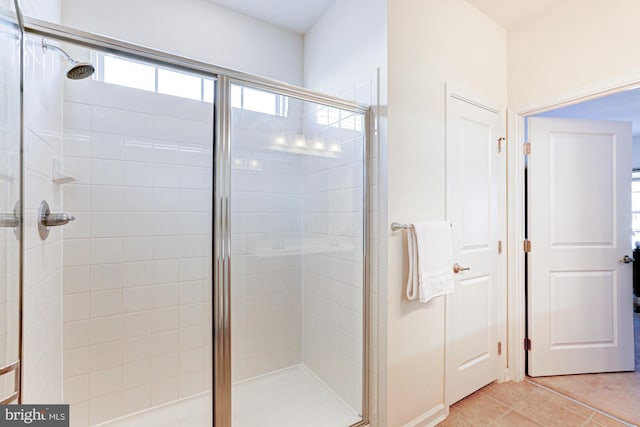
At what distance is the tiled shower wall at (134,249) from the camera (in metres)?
1.57

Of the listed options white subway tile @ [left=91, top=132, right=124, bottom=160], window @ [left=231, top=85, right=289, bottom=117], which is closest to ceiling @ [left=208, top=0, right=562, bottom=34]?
window @ [left=231, top=85, right=289, bottom=117]

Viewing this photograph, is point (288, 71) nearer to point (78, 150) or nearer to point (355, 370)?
point (78, 150)

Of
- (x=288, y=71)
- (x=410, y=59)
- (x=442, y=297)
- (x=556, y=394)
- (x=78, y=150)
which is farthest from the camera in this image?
(x=288, y=71)

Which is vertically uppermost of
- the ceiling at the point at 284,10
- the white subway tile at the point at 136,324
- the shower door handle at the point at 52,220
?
the ceiling at the point at 284,10

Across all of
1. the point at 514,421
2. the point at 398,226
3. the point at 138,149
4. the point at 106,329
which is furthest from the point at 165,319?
the point at 514,421

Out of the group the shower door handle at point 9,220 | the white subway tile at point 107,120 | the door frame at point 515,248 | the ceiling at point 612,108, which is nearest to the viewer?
the shower door handle at point 9,220

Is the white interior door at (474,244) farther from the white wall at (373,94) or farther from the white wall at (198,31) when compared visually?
the white wall at (198,31)

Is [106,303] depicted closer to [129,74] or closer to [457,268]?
[129,74]

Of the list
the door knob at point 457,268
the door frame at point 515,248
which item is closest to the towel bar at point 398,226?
the door knob at point 457,268

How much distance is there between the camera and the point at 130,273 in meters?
1.73

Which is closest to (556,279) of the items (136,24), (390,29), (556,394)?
(556,394)

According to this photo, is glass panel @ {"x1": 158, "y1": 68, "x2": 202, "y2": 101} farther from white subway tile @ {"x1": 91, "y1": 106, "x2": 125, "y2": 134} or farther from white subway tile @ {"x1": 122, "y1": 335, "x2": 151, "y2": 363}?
white subway tile @ {"x1": 122, "y1": 335, "x2": 151, "y2": 363}

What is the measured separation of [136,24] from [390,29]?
159cm

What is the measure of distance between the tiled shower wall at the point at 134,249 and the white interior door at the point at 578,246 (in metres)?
2.39
